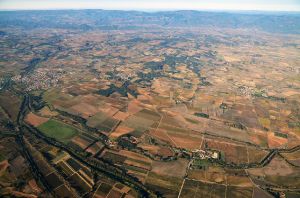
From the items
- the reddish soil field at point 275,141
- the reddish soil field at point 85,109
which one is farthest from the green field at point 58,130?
the reddish soil field at point 275,141

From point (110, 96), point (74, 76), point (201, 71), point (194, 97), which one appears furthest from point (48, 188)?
point (201, 71)

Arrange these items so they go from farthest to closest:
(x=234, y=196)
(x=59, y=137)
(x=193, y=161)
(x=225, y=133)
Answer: (x=225, y=133), (x=59, y=137), (x=193, y=161), (x=234, y=196)

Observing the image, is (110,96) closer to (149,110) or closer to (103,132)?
(149,110)

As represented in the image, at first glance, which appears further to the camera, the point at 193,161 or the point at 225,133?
the point at 225,133

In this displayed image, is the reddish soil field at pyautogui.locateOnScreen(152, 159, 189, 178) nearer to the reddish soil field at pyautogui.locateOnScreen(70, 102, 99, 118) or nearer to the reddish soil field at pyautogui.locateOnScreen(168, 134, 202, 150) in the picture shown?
the reddish soil field at pyautogui.locateOnScreen(168, 134, 202, 150)

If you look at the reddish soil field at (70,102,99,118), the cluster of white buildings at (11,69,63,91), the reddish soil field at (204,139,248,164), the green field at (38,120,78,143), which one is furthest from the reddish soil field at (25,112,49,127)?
the reddish soil field at (204,139,248,164)

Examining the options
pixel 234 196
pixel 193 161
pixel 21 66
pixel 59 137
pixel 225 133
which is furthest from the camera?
pixel 21 66

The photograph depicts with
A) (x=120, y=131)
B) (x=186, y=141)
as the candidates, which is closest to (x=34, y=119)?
(x=120, y=131)

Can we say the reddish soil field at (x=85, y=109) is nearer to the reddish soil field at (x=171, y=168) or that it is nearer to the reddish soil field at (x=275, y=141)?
the reddish soil field at (x=171, y=168)
